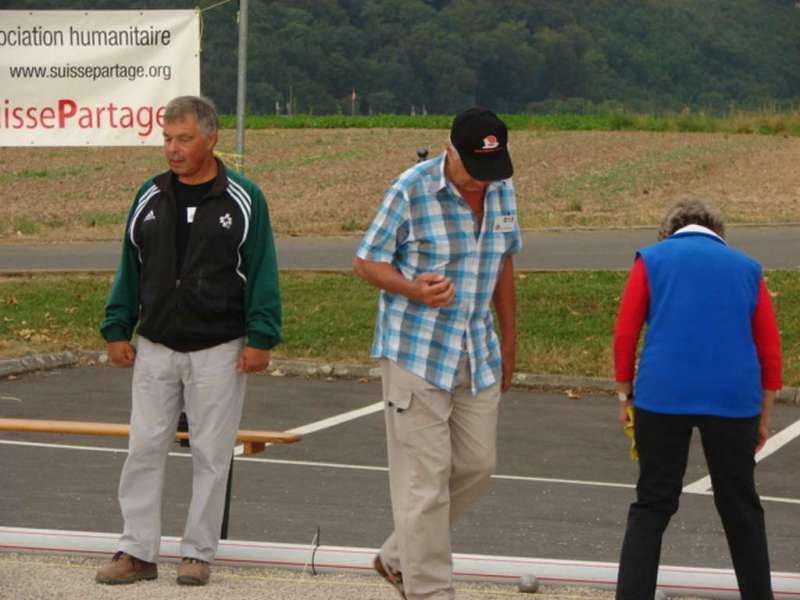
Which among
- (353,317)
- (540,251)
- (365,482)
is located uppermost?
(540,251)

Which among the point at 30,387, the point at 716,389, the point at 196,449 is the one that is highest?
the point at 716,389

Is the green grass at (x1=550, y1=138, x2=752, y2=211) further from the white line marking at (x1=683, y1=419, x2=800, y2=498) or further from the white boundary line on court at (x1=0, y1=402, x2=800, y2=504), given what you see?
the white line marking at (x1=683, y1=419, x2=800, y2=498)

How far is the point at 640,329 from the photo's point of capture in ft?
20.3

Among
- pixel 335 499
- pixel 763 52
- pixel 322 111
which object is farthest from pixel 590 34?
pixel 335 499

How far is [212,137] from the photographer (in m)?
6.86

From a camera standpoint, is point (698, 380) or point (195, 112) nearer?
point (698, 380)

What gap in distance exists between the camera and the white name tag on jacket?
252 inches

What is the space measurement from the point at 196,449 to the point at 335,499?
305 centimetres

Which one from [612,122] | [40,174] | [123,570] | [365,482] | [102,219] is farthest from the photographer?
[612,122]

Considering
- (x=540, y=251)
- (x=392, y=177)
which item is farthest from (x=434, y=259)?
(x=392, y=177)

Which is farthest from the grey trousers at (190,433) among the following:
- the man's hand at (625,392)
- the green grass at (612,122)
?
the green grass at (612,122)

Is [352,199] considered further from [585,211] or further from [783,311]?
[783,311]

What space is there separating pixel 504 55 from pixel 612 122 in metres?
57.5

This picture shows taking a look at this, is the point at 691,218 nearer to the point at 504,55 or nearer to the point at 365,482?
the point at 365,482
